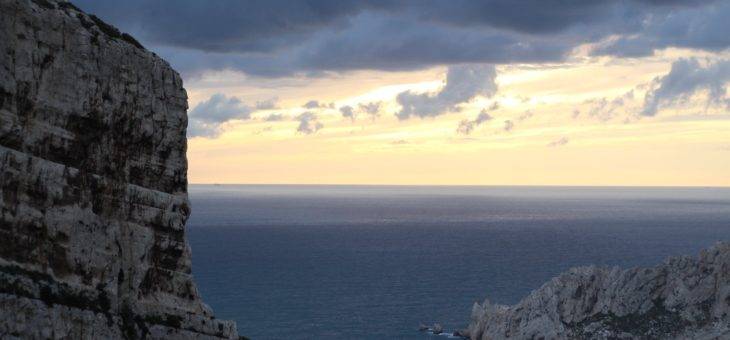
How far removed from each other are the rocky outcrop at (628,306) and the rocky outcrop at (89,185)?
61416 millimetres

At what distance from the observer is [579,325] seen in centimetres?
10212

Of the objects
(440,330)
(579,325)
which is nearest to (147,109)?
(579,325)

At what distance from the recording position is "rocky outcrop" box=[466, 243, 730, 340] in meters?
95.0

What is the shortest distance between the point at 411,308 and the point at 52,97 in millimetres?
99289

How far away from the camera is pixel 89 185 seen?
43250 millimetres

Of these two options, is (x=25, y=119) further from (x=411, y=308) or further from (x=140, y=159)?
(x=411, y=308)

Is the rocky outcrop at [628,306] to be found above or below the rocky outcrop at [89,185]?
below

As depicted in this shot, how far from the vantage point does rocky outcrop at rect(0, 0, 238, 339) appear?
39.5 metres

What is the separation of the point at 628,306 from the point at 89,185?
76.0 metres

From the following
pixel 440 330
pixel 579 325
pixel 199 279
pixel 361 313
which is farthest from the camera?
pixel 199 279

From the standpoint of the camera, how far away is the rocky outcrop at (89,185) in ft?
130

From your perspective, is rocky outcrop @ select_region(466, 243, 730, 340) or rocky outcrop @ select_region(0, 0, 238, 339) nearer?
rocky outcrop @ select_region(0, 0, 238, 339)

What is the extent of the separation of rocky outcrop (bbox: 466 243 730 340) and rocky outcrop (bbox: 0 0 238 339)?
61416mm

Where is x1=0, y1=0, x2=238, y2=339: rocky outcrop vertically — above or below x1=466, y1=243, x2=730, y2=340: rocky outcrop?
above
